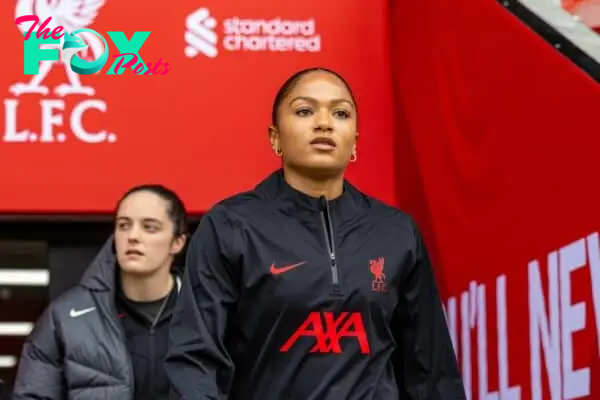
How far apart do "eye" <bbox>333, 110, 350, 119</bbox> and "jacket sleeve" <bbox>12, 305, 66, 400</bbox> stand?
1.26 m

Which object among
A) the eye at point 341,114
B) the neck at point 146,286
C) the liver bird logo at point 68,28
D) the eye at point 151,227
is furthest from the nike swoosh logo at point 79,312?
the eye at point 341,114

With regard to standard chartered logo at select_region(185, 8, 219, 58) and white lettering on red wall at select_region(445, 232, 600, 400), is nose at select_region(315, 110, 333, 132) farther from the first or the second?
standard chartered logo at select_region(185, 8, 219, 58)

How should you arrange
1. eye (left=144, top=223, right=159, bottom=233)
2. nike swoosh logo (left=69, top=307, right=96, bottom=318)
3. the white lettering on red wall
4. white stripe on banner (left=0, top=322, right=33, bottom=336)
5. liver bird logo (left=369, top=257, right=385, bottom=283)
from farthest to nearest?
white stripe on banner (left=0, top=322, right=33, bottom=336), eye (left=144, top=223, right=159, bottom=233), nike swoosh logo (left=69, top=307, right=96, bottom=318), the white lettering on red wall, liver bird logo (left=369, top=257, right=385, bottom=283)

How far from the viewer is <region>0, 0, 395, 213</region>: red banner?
14.5 feet

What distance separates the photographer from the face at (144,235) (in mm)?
3773

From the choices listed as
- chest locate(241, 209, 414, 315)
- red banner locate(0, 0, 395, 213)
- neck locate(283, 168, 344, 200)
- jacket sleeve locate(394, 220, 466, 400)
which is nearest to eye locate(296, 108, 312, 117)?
neck locate(283, 168, 344, 200)

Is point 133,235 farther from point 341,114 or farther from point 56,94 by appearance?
point 341,114

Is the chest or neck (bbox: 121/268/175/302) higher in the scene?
the chest

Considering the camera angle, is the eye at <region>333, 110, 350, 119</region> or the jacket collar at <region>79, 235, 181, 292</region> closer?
the eye at <region>333, 110, 350, 119</region>

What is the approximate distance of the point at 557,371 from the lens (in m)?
3.10

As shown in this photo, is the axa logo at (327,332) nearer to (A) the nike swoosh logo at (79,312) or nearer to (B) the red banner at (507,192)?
(B) the red banner at (507,192)

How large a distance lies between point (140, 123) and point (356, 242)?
190 centimetres

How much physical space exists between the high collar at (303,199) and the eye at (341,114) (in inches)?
6.0

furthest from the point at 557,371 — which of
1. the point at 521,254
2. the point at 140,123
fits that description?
the point at 140,123
